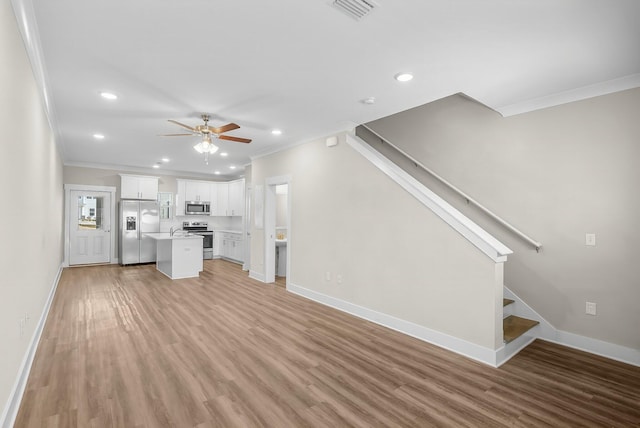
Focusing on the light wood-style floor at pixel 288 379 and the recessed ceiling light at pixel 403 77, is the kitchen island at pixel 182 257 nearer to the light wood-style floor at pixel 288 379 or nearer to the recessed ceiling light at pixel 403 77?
the light wood-style floor at pixel 288 379

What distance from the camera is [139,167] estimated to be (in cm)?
864

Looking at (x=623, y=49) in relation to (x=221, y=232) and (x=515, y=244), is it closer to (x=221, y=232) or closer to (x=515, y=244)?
(x=515, y=244)

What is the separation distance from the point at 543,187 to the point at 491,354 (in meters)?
2.04

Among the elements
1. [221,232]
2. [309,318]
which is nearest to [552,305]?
[309,318]

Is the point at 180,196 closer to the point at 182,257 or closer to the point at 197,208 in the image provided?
the point at 197,208

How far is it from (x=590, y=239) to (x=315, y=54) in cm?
343

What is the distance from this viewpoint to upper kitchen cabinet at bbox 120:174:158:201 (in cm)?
838

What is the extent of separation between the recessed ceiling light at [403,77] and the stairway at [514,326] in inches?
111

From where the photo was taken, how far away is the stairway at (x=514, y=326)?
321 cm

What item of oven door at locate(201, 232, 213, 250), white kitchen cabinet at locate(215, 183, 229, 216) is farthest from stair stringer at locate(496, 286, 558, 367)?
Answer: white kitchen cabinet at locate(215, 183, 229, 216)

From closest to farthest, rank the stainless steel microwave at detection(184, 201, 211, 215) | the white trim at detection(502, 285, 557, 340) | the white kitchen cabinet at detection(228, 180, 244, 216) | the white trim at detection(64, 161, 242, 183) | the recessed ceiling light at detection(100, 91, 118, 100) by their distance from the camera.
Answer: the recessed ceiling light at detection(100, 91, 118, 100) < the white trim at detection(502, 285, 557, 340) < the white trim at detection(64, 161, 242, 183) < the white kitchen cabinet at detection(228, 180, 244, 216) < the stainless steel microwave at detection(184, 201, 211, 215)

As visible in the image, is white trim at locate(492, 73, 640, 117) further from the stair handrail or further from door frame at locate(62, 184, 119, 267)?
door frame at locate(62, 184, 119, 267)

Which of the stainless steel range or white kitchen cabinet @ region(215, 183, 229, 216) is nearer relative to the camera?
the stainless steel range

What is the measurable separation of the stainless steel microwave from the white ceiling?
522cm
